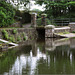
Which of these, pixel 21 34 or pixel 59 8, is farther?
pixel 59 8

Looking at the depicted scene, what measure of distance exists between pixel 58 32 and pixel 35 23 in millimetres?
2942

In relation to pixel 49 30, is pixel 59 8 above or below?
above

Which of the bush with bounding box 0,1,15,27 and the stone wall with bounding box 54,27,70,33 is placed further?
the stone wall with bounding box 54,27,70,33

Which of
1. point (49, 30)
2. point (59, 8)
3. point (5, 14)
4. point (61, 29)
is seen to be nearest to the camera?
point (5, 14)

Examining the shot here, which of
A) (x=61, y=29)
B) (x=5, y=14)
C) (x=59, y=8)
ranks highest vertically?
(x=59, y=8)

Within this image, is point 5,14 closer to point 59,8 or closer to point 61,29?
Answer: point 61,29

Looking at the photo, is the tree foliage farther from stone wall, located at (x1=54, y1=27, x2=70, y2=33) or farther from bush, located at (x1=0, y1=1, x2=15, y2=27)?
bush, located at (x1=0, y1=1, x2=15, y2=27)

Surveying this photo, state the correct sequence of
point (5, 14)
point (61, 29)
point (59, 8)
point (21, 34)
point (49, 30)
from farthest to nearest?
point (59, 8) → point (61, 29) → point (49, 30) → point (5, 14) → point (21, 34)

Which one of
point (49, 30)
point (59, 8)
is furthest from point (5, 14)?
point (59, 8)

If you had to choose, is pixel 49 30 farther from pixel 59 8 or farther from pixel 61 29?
pixel 59 8

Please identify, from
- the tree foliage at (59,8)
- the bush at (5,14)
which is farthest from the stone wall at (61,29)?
the bush at (5,14)

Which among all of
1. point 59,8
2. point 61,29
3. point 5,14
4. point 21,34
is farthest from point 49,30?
point 59,8

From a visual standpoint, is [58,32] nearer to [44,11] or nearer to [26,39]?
[26,39]

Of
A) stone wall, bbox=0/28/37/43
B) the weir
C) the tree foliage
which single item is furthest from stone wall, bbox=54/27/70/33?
the tree foliage
